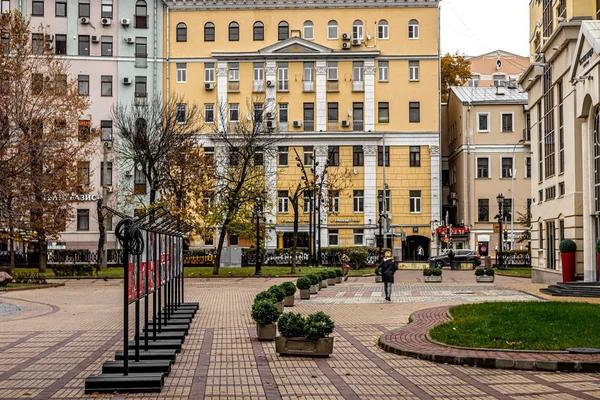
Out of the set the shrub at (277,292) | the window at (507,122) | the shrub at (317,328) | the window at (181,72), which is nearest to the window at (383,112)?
the window at (507,122)

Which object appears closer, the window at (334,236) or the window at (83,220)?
the window at (83,220)

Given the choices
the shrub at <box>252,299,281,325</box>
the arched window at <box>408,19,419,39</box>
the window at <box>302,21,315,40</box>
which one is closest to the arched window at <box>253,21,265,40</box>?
the window at <box>302,21,315,40</box>

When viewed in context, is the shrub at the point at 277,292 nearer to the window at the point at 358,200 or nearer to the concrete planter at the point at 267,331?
the concrete planter at the point at 267,331

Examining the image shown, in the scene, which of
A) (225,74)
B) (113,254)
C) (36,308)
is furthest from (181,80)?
(36,308)

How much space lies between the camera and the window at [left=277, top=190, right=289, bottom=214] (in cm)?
6400

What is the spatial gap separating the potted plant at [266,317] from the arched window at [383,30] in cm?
5030

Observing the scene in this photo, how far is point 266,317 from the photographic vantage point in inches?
639

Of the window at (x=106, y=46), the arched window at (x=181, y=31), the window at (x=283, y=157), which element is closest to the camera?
the window at (x=106, y=46)

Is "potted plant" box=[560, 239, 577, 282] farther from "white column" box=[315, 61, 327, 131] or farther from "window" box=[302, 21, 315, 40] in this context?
"window" box=[302, 21, 315, 40]

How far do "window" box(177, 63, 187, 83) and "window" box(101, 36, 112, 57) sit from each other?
547cm

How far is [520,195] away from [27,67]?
139 feet

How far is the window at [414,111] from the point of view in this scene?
209ft

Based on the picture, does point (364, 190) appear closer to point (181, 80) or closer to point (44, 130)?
point (181, 80)

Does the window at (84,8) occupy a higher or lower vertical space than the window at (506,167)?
→ higher
